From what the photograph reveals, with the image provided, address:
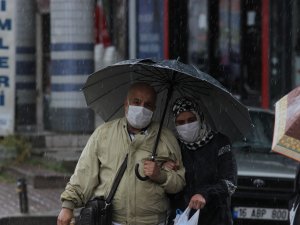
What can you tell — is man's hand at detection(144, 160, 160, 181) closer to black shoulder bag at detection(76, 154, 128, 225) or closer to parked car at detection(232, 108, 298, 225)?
black shoulder bag at detection(76, 154, 128, 225)

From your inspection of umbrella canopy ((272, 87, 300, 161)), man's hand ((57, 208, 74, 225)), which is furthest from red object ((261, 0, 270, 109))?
umbrella canopy ((272, 87, 300, 161))

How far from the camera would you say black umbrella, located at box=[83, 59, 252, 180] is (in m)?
5.07

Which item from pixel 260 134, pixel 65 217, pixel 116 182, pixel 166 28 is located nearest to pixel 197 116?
pixel 116 182

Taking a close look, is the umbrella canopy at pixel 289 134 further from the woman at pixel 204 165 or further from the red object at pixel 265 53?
the red object at pixel 265 53

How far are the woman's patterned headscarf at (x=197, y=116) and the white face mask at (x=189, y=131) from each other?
3cm

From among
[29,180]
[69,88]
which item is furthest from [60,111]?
[29,180]

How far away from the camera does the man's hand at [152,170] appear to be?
4.63m

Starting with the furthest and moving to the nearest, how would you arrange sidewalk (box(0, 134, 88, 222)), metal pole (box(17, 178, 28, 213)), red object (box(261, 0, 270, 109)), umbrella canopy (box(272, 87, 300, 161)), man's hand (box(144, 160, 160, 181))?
red object (box(261, 0, 270, 109))
metal pole (box(17, 178, 28, 213))
sidewalk (box(0, 134, 88, 222))
man's hand (box(144, 160, 160, 181))
umbrella canopy (box(272, 87, 300, 161))

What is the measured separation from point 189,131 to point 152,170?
1.24 feet

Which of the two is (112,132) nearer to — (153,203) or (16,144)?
(153,203)

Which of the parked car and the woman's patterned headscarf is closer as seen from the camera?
the woman's patterned headscarf

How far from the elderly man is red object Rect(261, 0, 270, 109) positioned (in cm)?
1178

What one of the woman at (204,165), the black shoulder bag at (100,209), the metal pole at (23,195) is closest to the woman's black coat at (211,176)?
the woman at (204,165)

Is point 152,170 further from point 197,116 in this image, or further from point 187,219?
point 197,116
